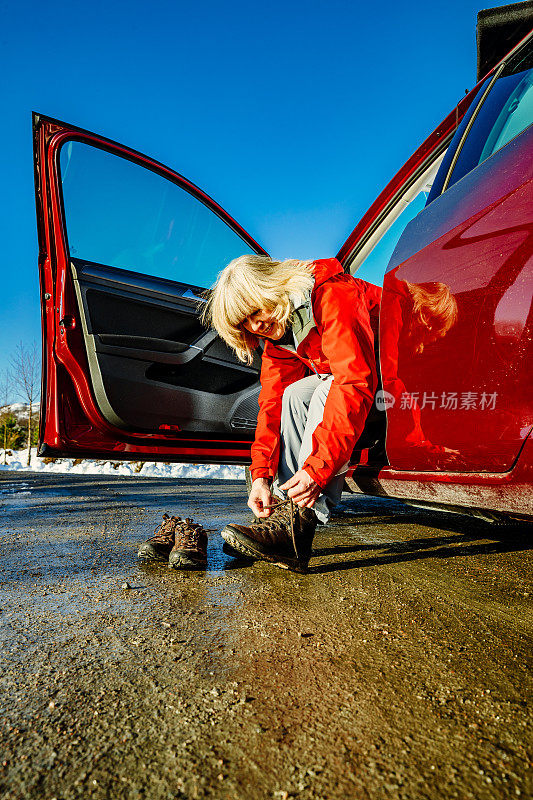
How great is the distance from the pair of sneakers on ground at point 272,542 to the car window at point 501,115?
1.31 m

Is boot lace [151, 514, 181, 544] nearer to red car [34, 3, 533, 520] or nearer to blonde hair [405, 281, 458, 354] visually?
red car [34, 3, 533, 520]

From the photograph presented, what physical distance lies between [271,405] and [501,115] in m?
1.34

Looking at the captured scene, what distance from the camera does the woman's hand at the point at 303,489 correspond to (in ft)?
4.93

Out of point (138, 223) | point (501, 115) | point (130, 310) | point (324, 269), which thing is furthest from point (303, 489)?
point (138, 223)

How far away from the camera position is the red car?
1253 millimetres

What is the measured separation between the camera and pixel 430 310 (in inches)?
57.1

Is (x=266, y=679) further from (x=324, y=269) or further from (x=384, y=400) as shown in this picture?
(x=324, y=269)

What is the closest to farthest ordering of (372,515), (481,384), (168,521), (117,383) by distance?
(481,384), (168,521), (117,383), (372,515)

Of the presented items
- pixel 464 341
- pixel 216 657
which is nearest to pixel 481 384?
pixel 464 341

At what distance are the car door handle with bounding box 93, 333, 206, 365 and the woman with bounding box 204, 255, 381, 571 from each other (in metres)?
0.80

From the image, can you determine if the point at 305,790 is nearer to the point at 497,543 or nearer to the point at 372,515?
the point at 497,543

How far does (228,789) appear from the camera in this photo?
600 mm

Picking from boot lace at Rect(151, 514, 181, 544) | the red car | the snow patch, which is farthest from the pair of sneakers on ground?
the snow patch

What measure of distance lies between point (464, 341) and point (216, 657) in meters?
1.03
